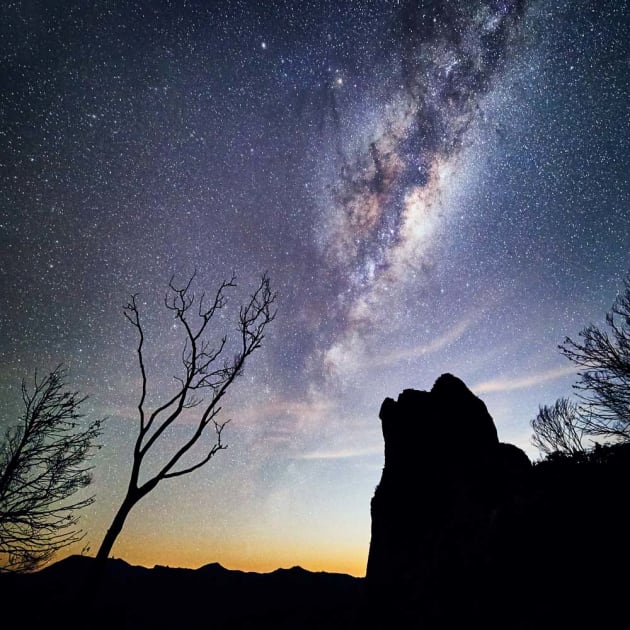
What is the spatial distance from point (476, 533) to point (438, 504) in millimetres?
6886

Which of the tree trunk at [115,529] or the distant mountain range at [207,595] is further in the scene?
the distant mountain range at [207,595]

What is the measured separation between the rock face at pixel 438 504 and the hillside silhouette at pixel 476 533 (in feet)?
0.22

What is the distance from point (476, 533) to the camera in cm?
1106

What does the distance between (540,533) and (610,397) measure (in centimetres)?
736

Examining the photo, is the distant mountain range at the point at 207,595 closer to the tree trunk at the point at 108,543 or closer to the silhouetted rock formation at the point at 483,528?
the silhouetted rock formation at the point at 483,528

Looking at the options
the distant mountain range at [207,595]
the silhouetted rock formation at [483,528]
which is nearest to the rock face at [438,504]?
the silhouetted rock formation at [483,528]

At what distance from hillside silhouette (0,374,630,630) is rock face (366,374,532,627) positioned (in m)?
0.07

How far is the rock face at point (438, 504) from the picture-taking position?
1010cm

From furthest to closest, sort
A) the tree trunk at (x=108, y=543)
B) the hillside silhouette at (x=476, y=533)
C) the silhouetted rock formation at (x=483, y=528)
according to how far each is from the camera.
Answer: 1. the silhouetted rock formation at (x=483, y=528)
2. the hillside silhouette at (x=476, y=533)
3. the tree trunk at (x=108, y=543)

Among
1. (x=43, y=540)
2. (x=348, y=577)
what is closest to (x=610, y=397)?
(x=43, y=540)

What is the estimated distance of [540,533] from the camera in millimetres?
7566

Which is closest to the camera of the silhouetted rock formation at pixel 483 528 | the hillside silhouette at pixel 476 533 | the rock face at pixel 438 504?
the hillside silhouette at pixel 476 533

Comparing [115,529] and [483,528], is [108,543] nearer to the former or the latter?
[115,529]

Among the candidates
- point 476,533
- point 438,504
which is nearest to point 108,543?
point 476,533
